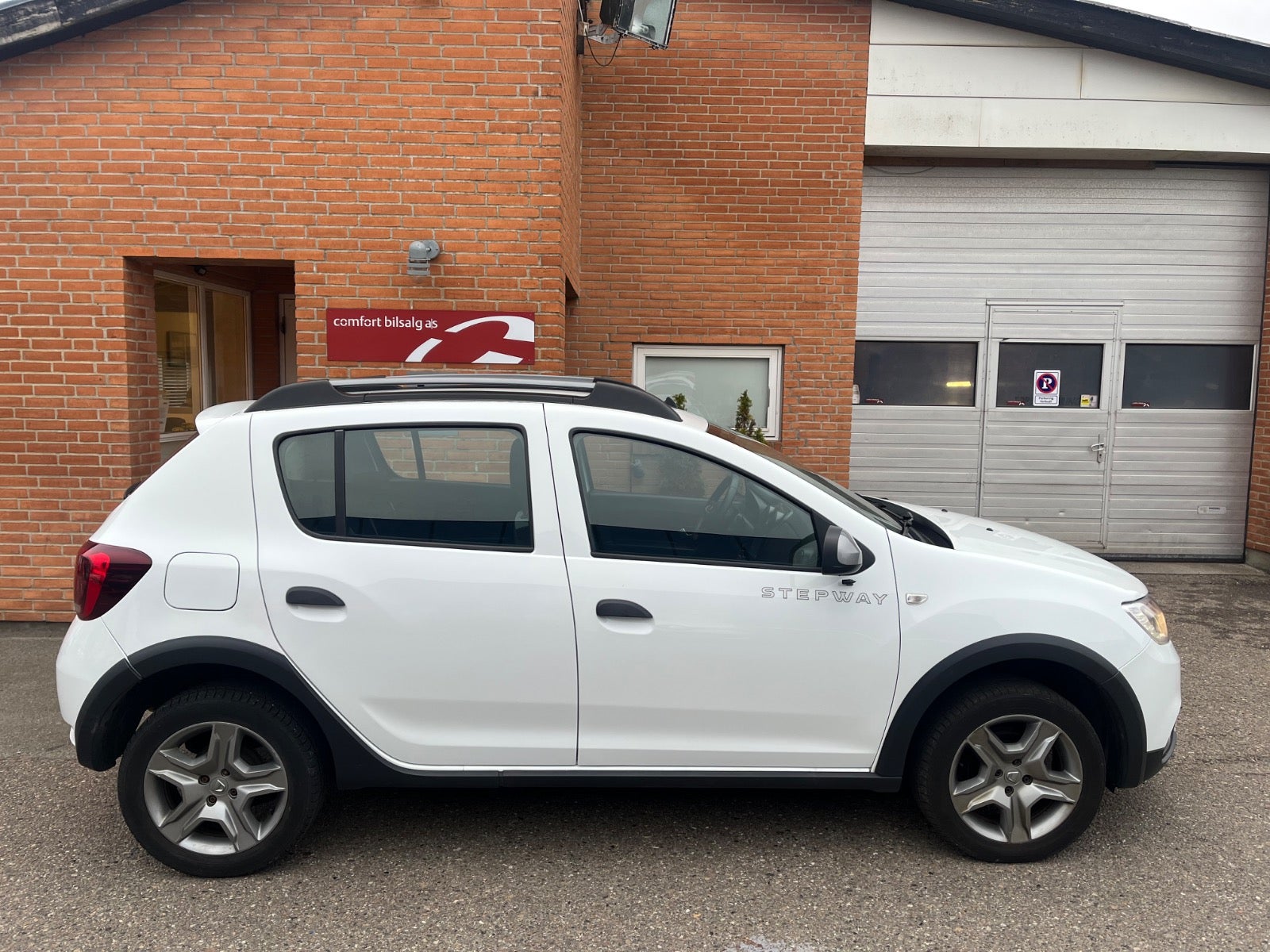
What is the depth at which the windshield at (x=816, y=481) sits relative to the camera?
3.53 metres

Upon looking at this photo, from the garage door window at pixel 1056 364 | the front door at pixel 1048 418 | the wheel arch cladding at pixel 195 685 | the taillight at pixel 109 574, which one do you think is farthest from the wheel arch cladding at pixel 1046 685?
the garage door window at pixel 1056 364

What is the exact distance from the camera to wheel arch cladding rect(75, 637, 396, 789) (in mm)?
3188

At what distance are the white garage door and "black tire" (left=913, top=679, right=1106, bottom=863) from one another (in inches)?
221

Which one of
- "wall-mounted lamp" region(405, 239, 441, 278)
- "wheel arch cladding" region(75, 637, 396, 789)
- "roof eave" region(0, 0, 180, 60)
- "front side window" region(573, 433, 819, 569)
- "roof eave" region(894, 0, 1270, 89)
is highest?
"roof eave" region(894, 0, 1270, 89)

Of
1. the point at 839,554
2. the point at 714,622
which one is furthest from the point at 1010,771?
the point at 714,622

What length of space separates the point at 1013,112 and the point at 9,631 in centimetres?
915

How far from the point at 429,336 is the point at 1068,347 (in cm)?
621

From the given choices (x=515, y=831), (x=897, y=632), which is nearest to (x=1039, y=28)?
(x=897, y=632)

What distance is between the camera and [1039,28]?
768 centimetres

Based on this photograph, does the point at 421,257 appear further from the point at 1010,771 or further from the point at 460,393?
the point at 1010,771

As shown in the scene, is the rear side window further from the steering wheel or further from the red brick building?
the red brick building

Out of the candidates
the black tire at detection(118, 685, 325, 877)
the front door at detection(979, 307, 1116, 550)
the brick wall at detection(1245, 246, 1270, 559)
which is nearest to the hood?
the black tire at detection(118, 685, 325, 877)

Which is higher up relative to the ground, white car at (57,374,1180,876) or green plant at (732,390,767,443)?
green plant at (732,390,767,443)

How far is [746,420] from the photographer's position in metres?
8.13
